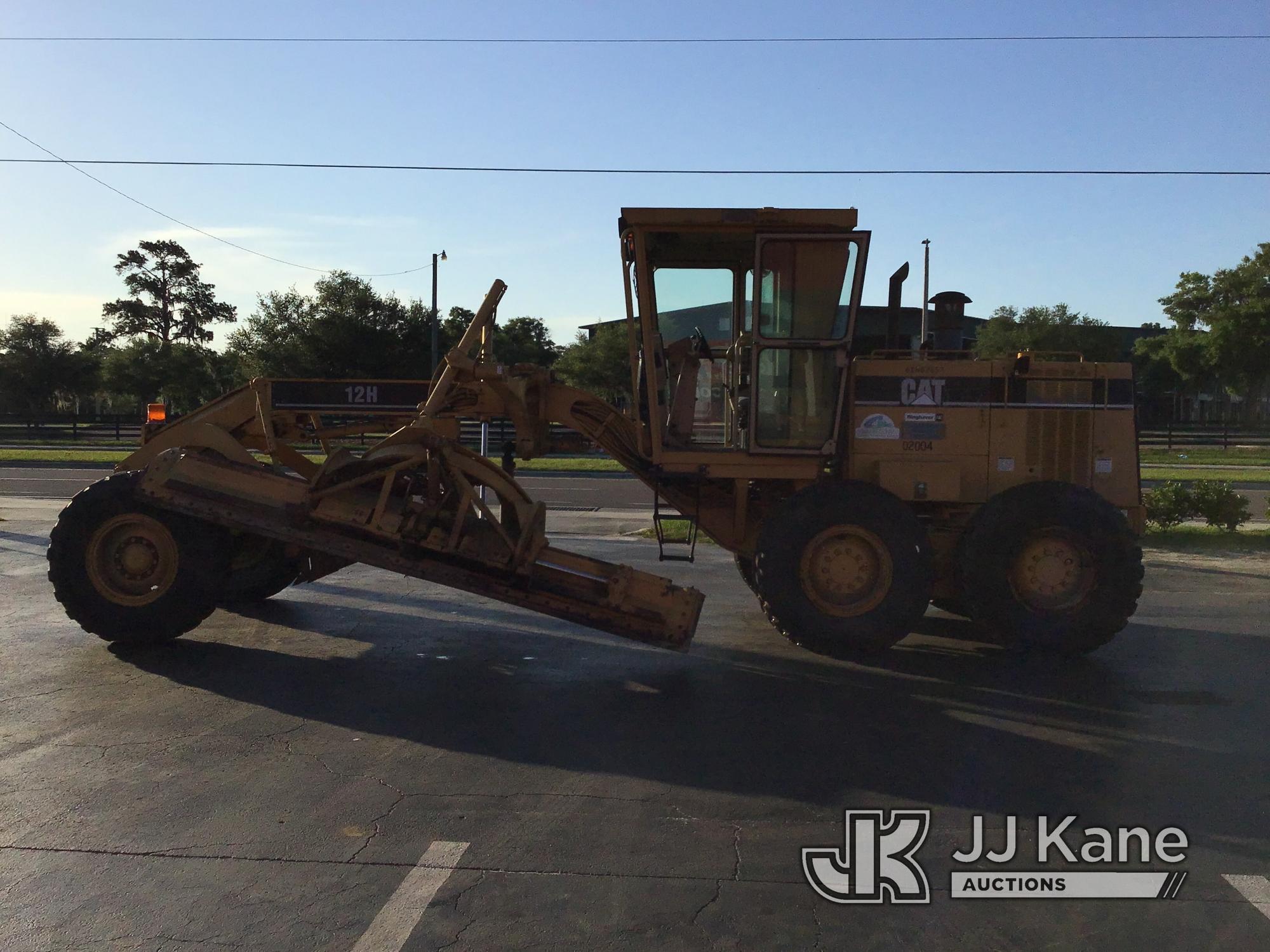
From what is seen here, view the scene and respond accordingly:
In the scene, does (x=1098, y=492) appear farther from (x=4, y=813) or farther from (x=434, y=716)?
(x=4, y=813)

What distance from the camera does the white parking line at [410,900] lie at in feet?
12.3

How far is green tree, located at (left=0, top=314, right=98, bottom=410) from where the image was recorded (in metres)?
57.1

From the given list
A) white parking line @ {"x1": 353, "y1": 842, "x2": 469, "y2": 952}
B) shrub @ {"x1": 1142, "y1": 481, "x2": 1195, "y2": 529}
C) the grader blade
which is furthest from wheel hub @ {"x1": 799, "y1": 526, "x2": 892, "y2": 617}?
shrub @ {"x1": 1142, "y1": 481, "x2": 1195, "y2": 529}

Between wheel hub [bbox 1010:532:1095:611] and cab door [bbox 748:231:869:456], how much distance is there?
1.69 m

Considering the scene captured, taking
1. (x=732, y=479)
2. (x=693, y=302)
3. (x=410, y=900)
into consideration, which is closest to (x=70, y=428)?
(x=693, y=302)

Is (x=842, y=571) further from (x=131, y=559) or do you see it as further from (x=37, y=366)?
(x=37, y=366)

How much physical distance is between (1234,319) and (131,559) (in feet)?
163

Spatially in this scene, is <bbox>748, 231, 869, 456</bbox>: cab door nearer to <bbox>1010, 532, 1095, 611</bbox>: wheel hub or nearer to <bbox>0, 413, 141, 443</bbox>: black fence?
<bbox>1010, 532, 1095, 611</bbox>: wheel hub

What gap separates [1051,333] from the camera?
45781mm

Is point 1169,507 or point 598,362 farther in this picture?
point 598,362

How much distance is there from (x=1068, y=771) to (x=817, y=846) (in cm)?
176

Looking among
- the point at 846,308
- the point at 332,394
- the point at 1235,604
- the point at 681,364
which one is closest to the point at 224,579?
the point at 332,394

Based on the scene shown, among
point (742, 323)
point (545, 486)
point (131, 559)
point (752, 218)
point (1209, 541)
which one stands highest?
point (752, 218)

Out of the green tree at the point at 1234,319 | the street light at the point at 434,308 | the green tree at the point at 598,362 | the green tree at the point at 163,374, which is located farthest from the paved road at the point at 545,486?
the green tree at the point at 1234,319
